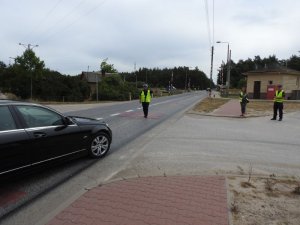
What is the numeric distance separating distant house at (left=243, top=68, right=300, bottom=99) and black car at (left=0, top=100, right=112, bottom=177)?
3734cm

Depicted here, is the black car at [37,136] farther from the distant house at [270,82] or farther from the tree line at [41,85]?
the tree line at [41,85]

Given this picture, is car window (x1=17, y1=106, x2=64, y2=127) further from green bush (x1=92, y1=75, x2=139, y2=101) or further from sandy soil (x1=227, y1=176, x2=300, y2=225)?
green bush (x1=92, y1=75, x2=139, y2=101)

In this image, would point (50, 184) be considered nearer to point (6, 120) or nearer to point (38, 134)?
point (38, 134)

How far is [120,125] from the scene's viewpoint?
13180 mm

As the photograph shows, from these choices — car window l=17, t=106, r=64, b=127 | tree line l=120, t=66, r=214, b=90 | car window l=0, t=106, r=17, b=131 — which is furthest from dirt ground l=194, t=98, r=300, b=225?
tree line l=120, t=66, r=214, b=90

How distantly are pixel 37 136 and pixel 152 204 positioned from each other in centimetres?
226

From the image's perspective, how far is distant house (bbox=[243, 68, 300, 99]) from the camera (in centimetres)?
4117

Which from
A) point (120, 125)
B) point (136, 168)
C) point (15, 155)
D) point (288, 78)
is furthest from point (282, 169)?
point (288, 78)

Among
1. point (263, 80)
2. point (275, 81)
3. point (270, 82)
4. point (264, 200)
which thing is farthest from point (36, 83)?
point (264, 200)

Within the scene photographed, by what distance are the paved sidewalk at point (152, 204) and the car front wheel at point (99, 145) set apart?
177cm

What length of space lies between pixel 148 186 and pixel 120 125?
7.91 metres

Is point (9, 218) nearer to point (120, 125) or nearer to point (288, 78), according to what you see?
point (120, 125)

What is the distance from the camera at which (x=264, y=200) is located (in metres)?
4.87

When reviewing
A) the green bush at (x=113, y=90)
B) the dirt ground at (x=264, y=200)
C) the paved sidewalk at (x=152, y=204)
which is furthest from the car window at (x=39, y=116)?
the green bush at (x=113, y=90)
